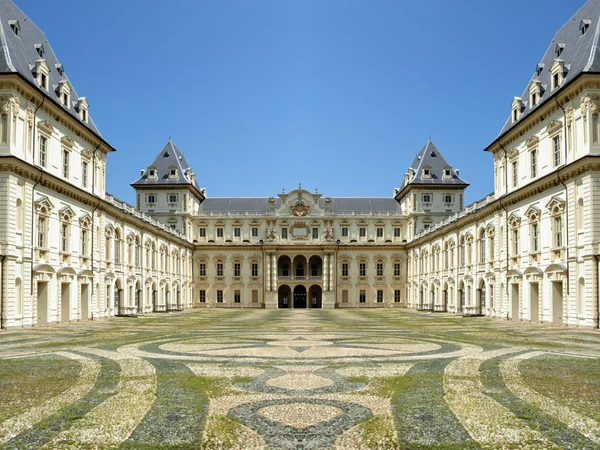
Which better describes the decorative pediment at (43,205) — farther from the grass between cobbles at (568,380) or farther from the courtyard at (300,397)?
the grass between cobbles at (568,380)

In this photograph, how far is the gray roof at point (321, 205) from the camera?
9944 cm

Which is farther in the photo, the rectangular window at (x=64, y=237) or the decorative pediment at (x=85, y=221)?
the decorative pediment at (x=85, y=221)

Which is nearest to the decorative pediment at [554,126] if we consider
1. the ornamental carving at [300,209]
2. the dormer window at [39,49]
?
the dormer window at [39,49]

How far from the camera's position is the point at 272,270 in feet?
306

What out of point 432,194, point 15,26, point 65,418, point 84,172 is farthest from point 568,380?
point 432,194

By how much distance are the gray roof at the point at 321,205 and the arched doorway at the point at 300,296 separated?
1355 cm

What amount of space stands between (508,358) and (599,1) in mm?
30717

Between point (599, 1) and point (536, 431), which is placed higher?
point (599, 1)

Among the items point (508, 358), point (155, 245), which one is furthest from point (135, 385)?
point (155, 245)

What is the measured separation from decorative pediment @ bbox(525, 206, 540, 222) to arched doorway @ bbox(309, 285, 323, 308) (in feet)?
187

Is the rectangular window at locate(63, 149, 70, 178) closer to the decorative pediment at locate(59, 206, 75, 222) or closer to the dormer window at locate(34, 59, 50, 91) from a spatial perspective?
the decorative pediment at locate(59, 206, 75, 222)

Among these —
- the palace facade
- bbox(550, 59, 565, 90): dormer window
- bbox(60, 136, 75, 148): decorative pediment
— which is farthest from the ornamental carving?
bbox(550, 59, 565, 90): dormer window

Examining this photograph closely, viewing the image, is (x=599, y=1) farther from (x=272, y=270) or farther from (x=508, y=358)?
(x=272, y=270)

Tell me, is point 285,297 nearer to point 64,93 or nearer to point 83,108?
point 83,108
